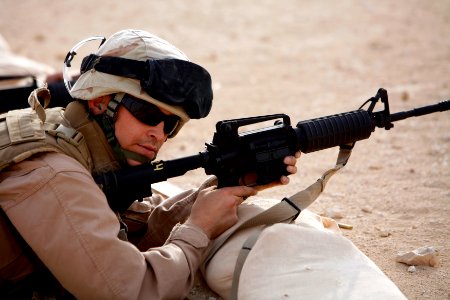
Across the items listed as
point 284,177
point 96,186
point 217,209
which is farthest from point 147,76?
point 284,177

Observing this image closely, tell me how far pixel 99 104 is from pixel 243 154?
2.54 ft

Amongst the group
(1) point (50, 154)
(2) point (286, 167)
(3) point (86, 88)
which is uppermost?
(3) point (86, 88)

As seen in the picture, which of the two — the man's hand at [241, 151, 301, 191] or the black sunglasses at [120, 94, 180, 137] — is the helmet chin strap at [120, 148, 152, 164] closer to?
the black sunglasses at [120, 94, 180, 137]

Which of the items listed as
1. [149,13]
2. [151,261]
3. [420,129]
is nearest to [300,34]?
[149,13]

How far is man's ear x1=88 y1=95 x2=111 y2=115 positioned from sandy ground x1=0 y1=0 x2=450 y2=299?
3.64 ft

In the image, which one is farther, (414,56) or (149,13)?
(149,13)

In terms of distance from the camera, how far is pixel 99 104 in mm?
3186

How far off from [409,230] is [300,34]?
836 cm

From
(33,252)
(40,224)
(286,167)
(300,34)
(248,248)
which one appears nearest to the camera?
(40,224)

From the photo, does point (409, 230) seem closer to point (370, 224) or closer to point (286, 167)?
point (370, 224)

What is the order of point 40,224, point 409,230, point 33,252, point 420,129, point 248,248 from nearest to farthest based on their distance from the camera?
point 40,224
point 33,252
point 248,248
point 409,230
point 420,129

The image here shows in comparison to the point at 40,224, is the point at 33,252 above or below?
below

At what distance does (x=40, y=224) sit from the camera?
2674mm

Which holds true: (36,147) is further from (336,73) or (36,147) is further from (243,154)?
(336,73)
